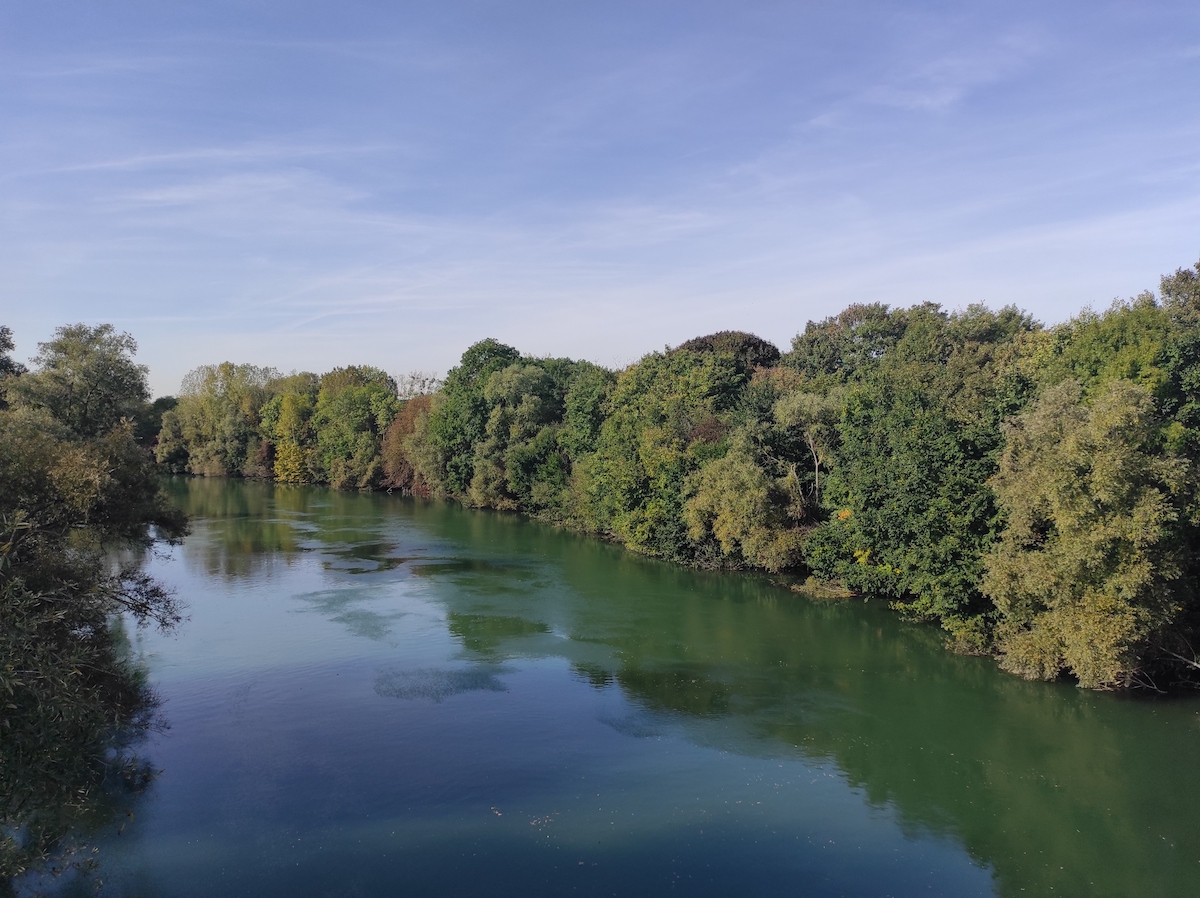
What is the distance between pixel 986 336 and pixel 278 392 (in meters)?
75.4

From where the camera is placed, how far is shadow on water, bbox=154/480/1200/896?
1539 centimetres

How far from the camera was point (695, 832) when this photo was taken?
49.1ft

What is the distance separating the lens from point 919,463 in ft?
89.4

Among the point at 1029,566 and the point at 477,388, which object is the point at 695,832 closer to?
the point at 1029,566

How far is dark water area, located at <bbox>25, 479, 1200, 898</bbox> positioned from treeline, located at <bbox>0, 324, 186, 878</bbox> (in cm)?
173

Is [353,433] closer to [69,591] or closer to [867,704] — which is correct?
[867,704]

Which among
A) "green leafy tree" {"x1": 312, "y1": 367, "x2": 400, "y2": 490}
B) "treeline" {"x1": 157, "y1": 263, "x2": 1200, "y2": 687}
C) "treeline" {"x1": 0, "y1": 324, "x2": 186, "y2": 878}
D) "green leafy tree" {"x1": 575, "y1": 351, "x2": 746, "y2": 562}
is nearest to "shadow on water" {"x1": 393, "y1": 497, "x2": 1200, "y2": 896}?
"treeline" {"x1": 157, "y1": 263, "x2": 1200, "y2": 687}

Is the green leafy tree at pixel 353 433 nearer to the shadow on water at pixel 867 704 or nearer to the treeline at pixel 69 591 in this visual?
the shadow on water at pixel 867 704

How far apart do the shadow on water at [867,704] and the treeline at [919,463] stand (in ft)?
4.81

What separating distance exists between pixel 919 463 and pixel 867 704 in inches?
Result: 360

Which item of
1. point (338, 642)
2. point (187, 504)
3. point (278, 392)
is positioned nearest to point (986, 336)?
point (338, 642)

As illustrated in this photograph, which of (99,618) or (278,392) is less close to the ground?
(278,392)

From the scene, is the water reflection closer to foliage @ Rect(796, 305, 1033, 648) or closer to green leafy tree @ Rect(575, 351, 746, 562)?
foliage @ Rect(796, 305, 1033, 648)

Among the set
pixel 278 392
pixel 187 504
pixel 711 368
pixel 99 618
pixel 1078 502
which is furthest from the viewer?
pixel 278 392
